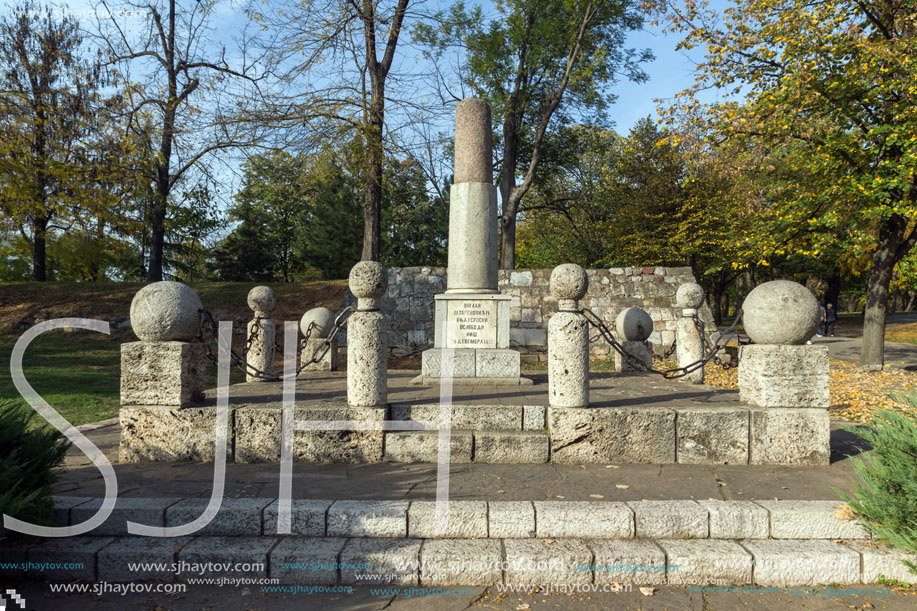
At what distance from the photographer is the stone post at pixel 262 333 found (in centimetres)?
749

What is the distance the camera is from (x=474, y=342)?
7.07 metres

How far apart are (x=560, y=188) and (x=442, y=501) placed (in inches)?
Result: 1022

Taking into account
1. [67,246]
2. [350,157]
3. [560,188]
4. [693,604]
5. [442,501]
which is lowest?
[693,604]

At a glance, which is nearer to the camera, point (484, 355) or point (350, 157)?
point (484, 355)

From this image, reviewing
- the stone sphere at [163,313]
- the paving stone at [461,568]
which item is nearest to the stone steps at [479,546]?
the paving stone at [461,568]

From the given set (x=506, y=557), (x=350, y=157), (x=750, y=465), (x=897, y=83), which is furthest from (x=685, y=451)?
(x=350, y=157)

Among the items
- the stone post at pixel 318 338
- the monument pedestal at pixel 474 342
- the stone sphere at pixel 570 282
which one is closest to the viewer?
the stone sphere at pixel 570 282

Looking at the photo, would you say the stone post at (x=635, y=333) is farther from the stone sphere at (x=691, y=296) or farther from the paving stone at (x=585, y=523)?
the paving stone at (x=585, y=523)

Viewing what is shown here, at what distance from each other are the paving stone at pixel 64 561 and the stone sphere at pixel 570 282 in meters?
4.16

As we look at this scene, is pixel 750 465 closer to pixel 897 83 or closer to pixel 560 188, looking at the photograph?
pixel 897 83

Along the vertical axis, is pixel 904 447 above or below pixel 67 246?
below

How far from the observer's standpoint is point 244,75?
14945mm

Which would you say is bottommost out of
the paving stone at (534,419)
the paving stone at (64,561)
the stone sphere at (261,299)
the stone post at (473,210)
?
the paving stone at (64,561)

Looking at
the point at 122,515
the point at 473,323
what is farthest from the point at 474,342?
the point at 122,515
